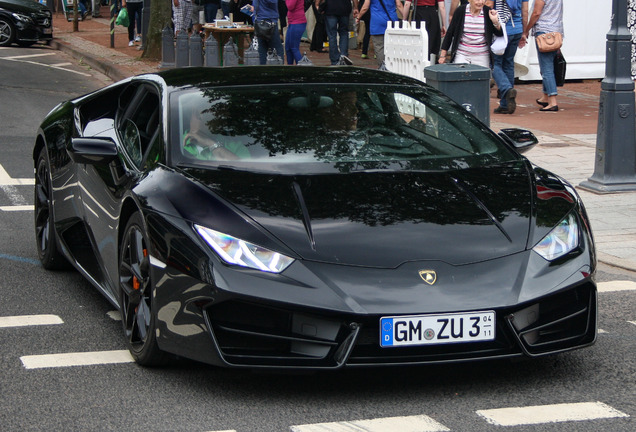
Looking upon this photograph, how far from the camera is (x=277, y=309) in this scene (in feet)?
13.8

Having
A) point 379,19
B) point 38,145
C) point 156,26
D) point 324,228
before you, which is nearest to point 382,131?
point 324,228

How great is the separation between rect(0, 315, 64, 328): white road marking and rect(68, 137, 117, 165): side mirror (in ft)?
2.86

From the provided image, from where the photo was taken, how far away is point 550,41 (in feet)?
47.3

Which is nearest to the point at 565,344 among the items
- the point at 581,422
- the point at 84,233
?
the point at 581,422

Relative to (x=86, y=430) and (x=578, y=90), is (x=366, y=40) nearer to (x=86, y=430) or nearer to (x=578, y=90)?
(x=578, y=90)

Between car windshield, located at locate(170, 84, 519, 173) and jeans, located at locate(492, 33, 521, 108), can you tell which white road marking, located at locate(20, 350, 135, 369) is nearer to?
car windshield, located at locate(170, 84, 519, 173)

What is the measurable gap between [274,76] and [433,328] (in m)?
2.10

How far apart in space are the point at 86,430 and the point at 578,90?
15055 mm

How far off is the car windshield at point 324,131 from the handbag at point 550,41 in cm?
893

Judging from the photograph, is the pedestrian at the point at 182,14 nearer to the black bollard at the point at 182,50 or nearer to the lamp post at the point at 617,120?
the black bollard at the point at 182,50

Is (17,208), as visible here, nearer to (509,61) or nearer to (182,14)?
Answer: (509,61)

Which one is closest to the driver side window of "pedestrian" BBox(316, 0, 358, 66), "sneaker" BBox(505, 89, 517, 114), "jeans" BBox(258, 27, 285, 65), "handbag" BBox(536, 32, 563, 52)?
"sneaker" BBox(505, 89, 517, 114)

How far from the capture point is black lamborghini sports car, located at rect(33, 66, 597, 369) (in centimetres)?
426

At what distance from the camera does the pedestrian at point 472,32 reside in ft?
45.2
